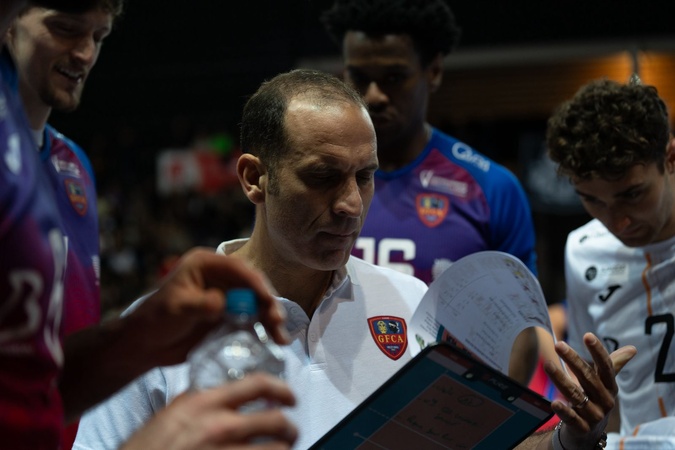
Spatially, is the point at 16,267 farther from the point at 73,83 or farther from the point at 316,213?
the point at 73,83

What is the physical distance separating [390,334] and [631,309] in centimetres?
112

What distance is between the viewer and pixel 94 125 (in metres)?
7.91

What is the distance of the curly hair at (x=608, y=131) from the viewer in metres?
2.79

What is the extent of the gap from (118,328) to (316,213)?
83 centimetres

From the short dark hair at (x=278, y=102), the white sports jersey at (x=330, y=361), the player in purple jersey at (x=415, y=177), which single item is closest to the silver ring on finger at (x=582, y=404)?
the white sports jersey at (x=330, y=361)

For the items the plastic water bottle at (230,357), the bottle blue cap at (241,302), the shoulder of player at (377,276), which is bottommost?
the shoulder of player at (377,276)

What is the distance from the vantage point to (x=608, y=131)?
284 cm

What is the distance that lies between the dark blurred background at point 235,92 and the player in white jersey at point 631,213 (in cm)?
320

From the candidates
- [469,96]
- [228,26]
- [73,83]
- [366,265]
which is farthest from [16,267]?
[469,96]

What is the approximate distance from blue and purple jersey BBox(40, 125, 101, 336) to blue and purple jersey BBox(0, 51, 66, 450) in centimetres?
184

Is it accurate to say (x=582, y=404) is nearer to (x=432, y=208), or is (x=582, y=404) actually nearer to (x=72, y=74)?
(x=432, y=208)

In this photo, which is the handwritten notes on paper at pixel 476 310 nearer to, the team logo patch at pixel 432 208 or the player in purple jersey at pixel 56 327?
the player in purple jersey at pixel 56 327

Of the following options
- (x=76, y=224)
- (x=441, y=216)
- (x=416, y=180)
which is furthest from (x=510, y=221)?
(x=76, y=224)

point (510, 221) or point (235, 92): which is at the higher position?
point (510, 221)
